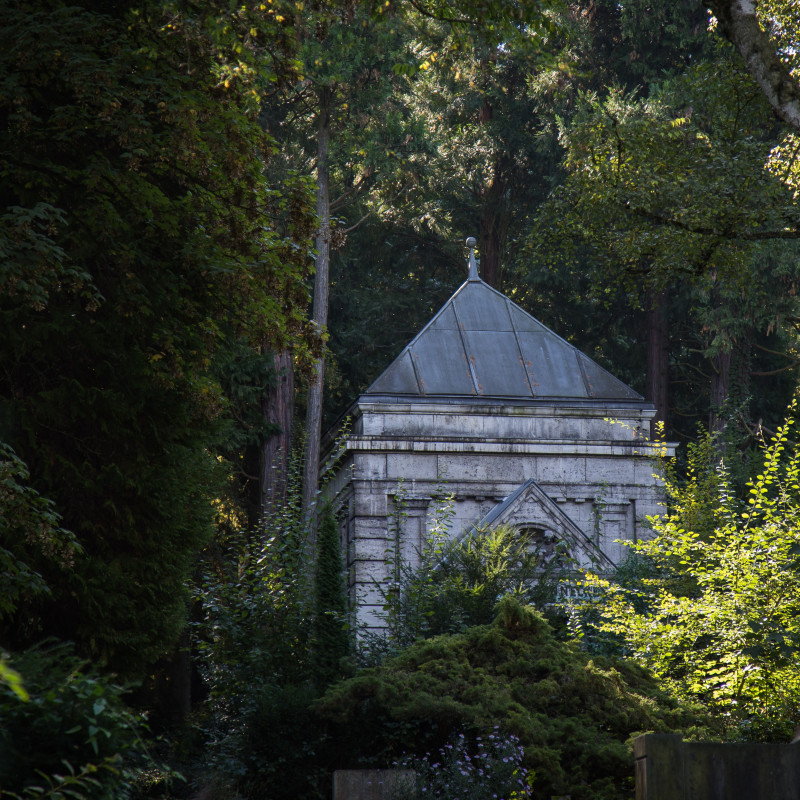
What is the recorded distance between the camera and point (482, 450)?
17.1m

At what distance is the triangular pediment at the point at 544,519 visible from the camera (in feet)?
51.1

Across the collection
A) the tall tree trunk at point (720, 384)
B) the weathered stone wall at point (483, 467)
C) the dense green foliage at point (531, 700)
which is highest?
the tall tree trunk at point (720, 384)

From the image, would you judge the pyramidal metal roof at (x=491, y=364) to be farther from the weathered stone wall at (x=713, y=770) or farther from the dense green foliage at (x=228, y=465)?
the weathered stone wall at (x=713, y=770)

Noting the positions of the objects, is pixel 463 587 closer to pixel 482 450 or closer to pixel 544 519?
pixel 544 519

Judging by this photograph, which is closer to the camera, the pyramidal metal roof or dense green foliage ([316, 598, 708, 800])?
dense green foliage ([316, 598, 708, 800])

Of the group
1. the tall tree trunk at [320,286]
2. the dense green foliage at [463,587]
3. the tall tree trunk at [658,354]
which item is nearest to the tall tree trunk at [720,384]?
the tall tree trunk at [658,354]

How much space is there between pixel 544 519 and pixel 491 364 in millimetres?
3613

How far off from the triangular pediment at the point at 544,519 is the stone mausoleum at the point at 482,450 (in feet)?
0.90

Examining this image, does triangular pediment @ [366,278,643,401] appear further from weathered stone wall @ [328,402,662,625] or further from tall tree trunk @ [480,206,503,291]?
tall tree trunk @ [480,206,503,291]

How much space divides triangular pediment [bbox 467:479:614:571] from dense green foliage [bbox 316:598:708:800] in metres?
6.62

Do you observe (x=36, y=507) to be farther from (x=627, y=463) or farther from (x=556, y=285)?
(x=556, y=285)

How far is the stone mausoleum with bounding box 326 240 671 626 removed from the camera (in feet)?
55.3

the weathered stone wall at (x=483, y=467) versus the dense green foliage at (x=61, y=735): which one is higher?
the weathered stone wall at (x=483, y=467)

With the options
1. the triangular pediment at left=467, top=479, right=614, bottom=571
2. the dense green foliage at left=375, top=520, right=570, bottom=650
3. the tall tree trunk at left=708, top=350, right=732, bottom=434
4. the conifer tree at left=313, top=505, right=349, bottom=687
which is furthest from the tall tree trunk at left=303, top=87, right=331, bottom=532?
the tall tree trunk at left=708, top=350, right=732, bottom=434
